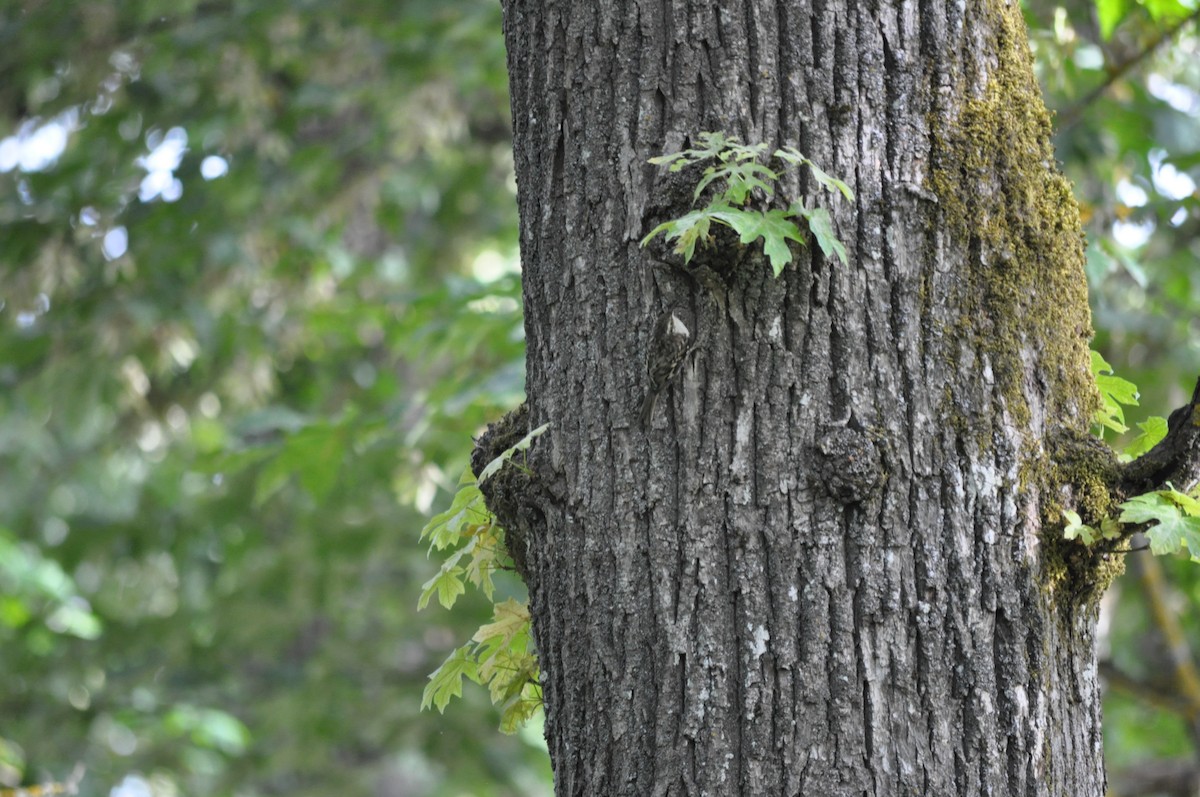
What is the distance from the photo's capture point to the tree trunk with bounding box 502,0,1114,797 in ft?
4.39

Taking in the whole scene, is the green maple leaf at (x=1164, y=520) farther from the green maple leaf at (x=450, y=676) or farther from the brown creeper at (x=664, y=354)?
the green maple leaf at (x=450, y=676)

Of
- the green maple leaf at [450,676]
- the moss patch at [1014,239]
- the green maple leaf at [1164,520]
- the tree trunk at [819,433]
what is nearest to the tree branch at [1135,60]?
the moss patch at [1014,239]

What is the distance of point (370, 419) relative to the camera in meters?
4.11

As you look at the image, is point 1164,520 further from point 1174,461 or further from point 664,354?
point 664,354

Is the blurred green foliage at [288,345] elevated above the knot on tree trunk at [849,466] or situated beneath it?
elevated above


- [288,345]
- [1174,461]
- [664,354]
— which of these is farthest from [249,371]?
[1174,461]

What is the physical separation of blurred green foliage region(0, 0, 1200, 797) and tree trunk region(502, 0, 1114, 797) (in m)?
1.81

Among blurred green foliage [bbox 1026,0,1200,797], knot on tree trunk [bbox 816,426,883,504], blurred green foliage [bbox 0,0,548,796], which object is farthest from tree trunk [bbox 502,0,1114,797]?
blurred green foliage [bbox 0,0,548,796]

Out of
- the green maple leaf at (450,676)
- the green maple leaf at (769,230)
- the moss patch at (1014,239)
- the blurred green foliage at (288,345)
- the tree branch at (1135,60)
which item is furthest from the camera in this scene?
the blurred green foliage at (288,345)

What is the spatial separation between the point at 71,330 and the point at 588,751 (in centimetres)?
522

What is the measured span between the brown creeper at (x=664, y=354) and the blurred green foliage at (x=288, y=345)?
2.07m

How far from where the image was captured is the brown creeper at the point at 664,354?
139cm

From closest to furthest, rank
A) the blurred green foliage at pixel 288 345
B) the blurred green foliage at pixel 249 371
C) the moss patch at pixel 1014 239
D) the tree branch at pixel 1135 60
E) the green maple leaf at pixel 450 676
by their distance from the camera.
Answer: the moss patch at pixel 1014 239 < the green maple leaf at pixel 450 676 < the tree branch at pixel 1135 60 < the blurred green foliage at pixel 288 345 < the blurred green foliage at pixel 249 371

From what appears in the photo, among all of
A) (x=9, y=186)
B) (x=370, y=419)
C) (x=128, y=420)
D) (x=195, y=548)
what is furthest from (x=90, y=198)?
(x=195, y=548)
